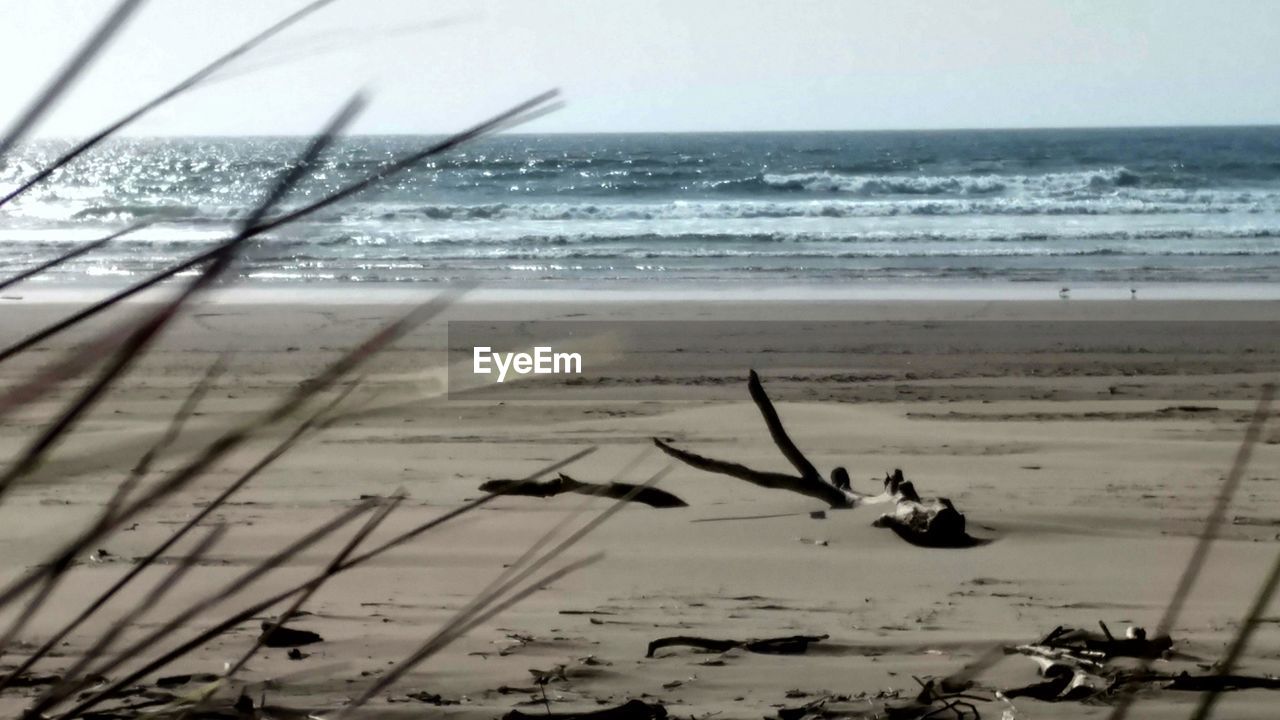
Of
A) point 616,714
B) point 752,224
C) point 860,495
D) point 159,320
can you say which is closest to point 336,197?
point 159,320

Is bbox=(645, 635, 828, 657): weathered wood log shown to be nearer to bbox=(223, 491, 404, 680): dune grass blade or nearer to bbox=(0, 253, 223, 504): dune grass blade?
bbox=(223, 491, 404, 680): dune grass blade

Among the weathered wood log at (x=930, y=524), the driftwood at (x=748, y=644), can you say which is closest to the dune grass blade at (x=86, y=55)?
the driftwood at (x=748, y=644)

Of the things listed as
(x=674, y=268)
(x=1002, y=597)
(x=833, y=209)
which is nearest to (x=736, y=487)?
(x=1002, y=597)

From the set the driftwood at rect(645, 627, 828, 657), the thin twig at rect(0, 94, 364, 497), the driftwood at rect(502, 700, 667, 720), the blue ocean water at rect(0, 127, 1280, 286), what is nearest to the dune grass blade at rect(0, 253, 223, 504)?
the thin twig at rect(0, 94, 364, 497)

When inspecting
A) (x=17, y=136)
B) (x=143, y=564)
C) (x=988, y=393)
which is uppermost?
(x=17, y=136)

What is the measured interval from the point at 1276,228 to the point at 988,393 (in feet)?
55.8

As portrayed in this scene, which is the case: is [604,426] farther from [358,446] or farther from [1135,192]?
[1135,192]

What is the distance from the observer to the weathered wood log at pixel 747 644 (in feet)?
10.9

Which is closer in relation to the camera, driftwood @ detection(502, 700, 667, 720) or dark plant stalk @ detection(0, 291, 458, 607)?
dark plant stalk @ detection(0, 291, 458, 607)

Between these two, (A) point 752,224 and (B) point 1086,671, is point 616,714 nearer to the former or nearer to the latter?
(B) point 1086,671

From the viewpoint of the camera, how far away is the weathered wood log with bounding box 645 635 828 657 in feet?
10.9

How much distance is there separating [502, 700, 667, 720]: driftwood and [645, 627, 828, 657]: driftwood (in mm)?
553

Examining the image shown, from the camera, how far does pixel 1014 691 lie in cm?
296

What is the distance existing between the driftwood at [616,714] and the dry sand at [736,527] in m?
0.15
